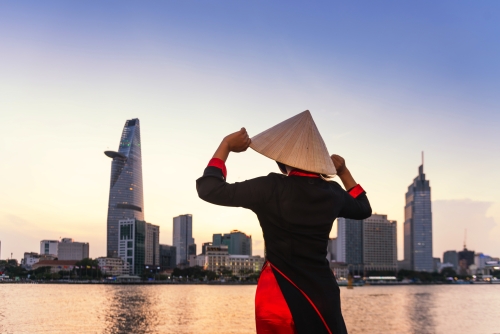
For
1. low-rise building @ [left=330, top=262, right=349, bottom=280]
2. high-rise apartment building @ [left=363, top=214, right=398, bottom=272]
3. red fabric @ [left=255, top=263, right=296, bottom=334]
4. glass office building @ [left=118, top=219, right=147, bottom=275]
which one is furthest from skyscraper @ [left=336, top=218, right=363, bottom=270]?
red fabric @ [left=255, top=263, right=296, bottom=334]

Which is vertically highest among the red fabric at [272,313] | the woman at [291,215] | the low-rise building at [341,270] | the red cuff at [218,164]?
the red cuff at [218,164]

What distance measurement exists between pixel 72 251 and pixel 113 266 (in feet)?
102

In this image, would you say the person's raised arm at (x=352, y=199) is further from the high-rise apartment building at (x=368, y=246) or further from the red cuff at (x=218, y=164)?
the high-rise apartment building at (x=368, y=246)

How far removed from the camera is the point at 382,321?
3762cm

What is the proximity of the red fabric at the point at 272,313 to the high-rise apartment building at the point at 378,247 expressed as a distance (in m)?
191

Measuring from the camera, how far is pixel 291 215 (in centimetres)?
226

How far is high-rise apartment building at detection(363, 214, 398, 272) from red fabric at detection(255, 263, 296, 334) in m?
191

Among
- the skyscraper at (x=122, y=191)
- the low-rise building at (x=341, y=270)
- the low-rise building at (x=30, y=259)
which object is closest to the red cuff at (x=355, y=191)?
the low-rise building at (x=341, y=270)

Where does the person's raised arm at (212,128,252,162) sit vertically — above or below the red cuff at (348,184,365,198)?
above

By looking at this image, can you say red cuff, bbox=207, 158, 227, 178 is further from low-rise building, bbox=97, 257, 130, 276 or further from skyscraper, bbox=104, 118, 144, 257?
skyscraper, bbox=104, 118, 144, 257

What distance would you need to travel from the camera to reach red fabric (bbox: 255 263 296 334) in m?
2.10

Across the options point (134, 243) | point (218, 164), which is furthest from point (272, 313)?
point (134, 243)

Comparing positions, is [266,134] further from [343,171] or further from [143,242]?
[143,242]

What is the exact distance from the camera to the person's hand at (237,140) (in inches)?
94.1
